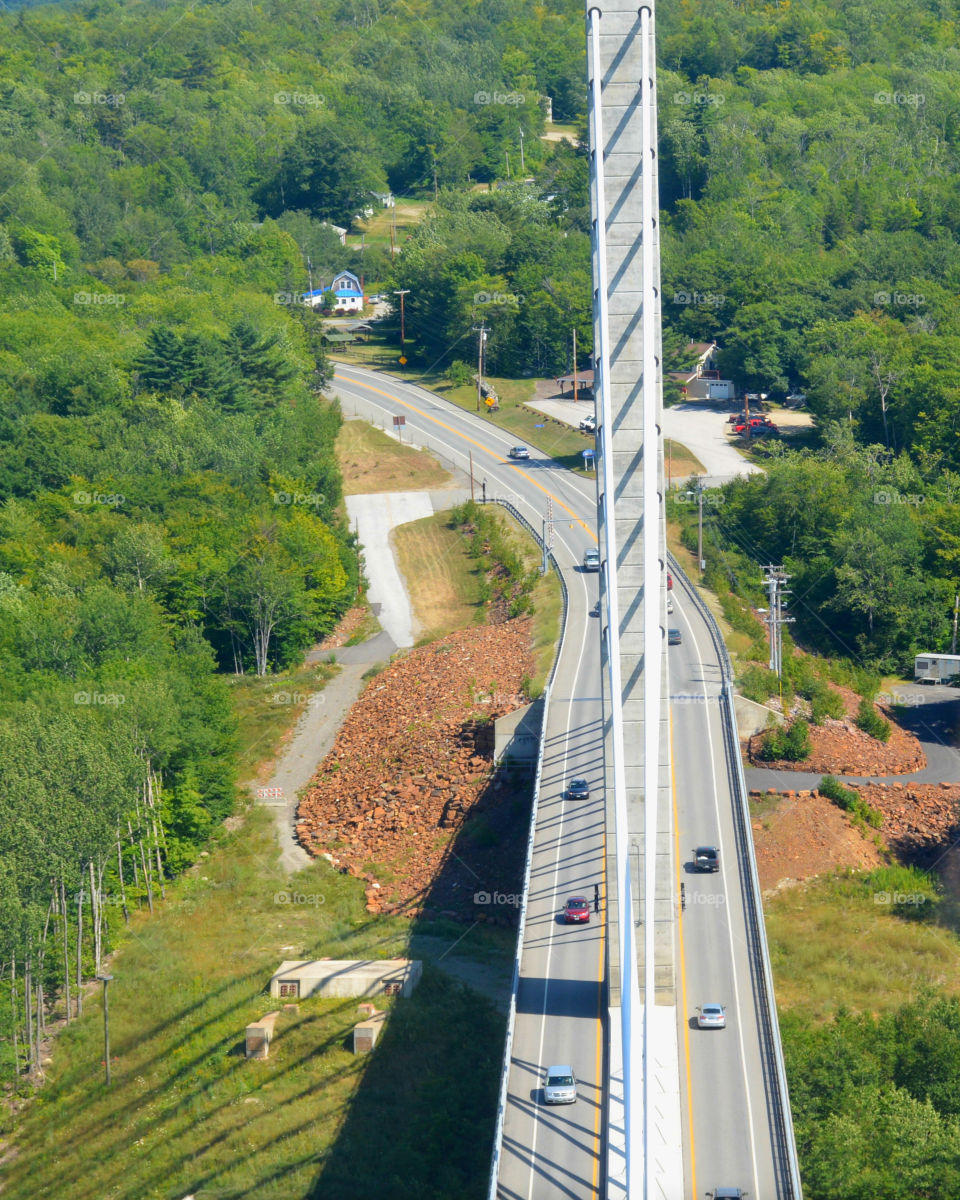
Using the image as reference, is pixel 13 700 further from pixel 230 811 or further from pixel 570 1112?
pixel 570 1112

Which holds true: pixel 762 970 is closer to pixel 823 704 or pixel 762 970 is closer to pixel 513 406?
pixel 823 704

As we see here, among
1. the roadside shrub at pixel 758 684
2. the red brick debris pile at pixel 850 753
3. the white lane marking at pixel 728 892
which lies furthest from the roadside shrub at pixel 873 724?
the white lane marking at pixel 728 892

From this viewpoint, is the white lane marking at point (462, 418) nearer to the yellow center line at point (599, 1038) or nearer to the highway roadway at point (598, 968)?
the highway roadway at point (598, 968)

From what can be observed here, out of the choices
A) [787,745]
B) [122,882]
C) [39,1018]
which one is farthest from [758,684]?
[39,1018]

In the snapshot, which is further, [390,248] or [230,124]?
[230,124]

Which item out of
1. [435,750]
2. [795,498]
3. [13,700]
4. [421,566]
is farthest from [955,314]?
[13,700]

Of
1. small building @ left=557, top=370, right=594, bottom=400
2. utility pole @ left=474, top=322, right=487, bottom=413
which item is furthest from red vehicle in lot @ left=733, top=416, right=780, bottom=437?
utility pole @ left=474, top=322, right=487, bottom=413
